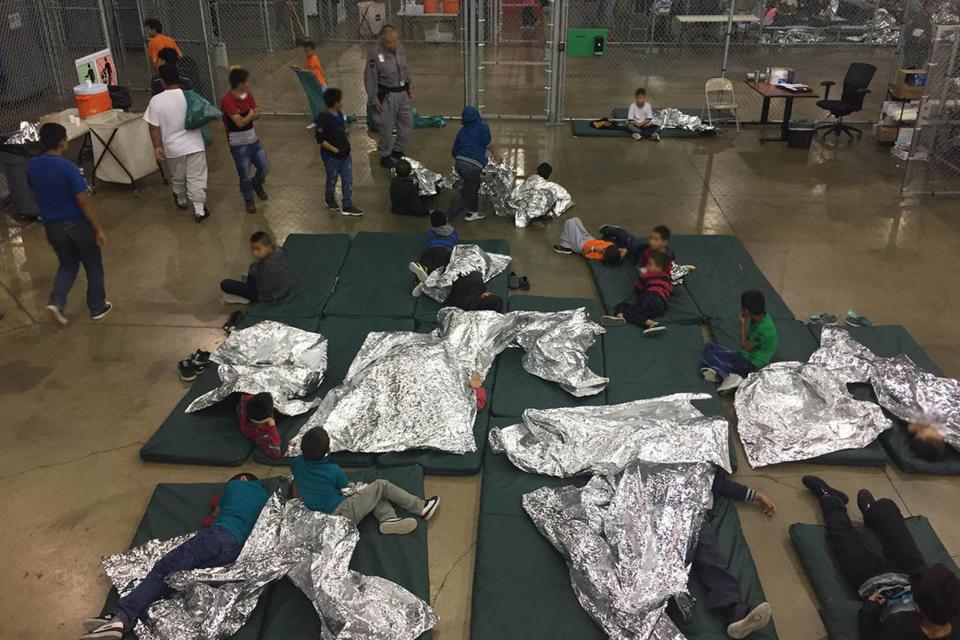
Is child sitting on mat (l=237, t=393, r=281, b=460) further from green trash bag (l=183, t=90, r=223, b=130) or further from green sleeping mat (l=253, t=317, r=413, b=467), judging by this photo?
green trash bag (l=183, t=90, r=223, b=130)

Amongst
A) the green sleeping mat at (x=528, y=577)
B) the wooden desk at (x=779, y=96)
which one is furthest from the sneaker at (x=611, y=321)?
the wooden desk at (x=779, y=96)

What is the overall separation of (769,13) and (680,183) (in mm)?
8086

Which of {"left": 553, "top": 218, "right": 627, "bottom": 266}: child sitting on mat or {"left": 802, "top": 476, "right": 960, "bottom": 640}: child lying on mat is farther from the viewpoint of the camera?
{"left": 553, "top": 218, "right": 627, "bottom": 266}: child sitting on mat

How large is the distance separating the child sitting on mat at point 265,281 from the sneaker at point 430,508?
292 centimetres

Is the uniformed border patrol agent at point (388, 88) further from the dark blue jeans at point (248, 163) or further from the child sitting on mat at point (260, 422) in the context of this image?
the child sitting on mat at point (260, 422)

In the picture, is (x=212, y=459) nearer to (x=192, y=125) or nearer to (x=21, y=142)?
(x=192, y=125)

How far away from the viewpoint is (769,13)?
15805mm

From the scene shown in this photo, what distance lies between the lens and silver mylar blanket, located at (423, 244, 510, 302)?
693cm

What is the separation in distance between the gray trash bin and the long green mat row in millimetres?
5206

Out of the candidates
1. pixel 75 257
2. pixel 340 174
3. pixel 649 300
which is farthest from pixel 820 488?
pixel 75 257

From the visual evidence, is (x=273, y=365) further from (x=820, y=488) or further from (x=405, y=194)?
(x=820, y=488)

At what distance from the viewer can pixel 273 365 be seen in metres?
5.86

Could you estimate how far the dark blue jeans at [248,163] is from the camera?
8.52m

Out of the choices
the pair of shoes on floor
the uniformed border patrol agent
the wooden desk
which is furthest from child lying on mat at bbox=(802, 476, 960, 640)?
the wooden desk
